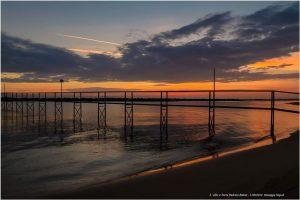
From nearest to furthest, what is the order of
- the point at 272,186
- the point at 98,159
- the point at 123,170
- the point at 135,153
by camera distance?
the point at 272,186 < the point at 123,170 < the point at 98,159 < the point at 135,153

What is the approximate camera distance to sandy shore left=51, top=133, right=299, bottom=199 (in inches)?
238


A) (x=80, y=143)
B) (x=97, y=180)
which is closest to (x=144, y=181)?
(x=97, y=180)

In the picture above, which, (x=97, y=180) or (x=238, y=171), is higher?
(x=238, y=171)

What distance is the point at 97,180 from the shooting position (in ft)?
30.8

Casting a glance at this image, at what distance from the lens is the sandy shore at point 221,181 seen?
6.05 metres

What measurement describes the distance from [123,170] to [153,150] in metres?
4.12

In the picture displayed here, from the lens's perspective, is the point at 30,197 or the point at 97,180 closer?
the point at 30,197

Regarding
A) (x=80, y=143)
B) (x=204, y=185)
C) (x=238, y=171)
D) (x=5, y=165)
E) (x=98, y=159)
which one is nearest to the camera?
(x=204, y=185)

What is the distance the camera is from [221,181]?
23.0 ft

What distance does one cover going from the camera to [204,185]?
689cm

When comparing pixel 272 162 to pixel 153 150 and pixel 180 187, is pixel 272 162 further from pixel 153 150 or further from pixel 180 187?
pixel 153 150

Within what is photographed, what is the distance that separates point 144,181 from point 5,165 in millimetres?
6059

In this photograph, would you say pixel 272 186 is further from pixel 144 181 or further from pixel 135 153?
pixel 135 153

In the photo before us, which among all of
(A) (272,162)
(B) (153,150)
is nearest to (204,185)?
(A) (272,162)
